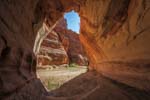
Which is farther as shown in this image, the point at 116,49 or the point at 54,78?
the point at 54,78

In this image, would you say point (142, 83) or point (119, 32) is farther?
point (119, 32)

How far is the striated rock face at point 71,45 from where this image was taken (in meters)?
29.4

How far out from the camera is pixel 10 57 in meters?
2.92

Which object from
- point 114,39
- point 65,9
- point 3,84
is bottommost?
point 3,84

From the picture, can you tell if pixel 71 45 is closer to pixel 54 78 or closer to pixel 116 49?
pixel 54 78

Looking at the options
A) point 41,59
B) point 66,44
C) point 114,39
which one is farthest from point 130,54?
point 66,44

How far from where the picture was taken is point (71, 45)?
111 ft

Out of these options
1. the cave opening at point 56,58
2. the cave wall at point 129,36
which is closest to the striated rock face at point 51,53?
the cave opening at point 56,58

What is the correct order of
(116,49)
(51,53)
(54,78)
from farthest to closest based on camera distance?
1. (51,53)
2. (54,78)
3. (116,49)

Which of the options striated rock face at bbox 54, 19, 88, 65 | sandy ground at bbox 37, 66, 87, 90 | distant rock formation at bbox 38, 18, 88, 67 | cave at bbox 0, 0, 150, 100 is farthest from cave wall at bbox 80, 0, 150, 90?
striated rock face at bbox 54, 19, 88, 65

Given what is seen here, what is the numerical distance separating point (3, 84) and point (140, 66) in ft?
11.2

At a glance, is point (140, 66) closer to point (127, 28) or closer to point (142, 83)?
point (142, 83)

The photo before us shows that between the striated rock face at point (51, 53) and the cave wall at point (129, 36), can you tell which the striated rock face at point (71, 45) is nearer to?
the striated rock face at point (51, 53)

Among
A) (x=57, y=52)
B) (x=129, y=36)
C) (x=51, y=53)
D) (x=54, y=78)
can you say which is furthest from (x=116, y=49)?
(x=57, y=52)
